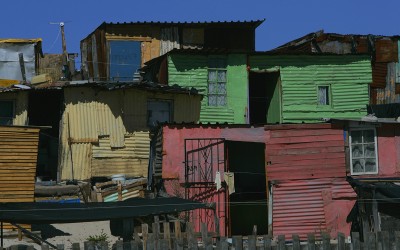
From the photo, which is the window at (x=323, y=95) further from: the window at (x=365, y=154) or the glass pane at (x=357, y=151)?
the glass pane at (x=357, y=151)

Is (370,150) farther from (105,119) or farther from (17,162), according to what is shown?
(17,162)

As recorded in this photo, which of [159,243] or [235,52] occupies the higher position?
[235,52]

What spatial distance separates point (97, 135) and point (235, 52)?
7241 millimetres

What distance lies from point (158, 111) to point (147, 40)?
7.21 meters

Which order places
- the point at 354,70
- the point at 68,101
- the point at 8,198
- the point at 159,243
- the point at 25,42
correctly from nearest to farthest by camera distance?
the point at 159,243
the point at 8,198
the point at 68,101
the point at 354,70
the point at 25,42

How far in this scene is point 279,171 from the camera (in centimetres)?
2608

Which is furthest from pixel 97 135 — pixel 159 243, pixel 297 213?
pixel 159 243

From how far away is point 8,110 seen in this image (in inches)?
1284

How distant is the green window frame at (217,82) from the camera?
113 feet

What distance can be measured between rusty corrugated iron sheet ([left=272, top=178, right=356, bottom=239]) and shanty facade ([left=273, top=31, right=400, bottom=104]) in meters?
15.2

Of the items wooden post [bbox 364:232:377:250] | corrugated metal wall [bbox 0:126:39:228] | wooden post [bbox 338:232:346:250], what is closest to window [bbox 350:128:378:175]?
corrugated metal wall [bbox 0:126:39:228]

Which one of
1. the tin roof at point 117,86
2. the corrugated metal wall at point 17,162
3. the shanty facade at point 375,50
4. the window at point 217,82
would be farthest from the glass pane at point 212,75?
the corrugated metal wall at point 17,162

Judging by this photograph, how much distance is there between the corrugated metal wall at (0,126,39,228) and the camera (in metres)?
25.3

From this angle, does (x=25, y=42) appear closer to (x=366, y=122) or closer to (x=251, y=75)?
(x=251, y=75)
